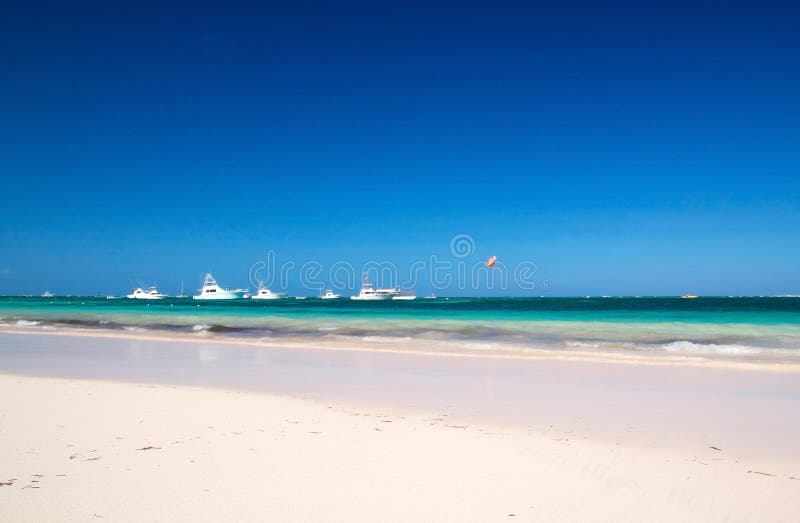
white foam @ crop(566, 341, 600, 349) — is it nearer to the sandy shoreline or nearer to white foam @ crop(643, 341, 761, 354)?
white foam @ crop(643, 341, 761, 354)

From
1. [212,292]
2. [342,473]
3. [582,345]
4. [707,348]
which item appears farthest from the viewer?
[212,292]

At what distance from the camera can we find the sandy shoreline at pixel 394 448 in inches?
162

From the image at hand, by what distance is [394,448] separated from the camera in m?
5.68


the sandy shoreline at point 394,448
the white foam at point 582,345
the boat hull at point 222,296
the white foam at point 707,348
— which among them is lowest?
the white foam at point 707,348

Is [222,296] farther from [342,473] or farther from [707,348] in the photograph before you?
[342,473]

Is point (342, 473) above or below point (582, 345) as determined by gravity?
above

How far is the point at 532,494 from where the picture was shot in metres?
4.41

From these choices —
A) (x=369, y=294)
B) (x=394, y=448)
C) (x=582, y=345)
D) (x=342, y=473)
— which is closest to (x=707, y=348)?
(x=582, y=345)

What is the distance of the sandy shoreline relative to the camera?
411 cm

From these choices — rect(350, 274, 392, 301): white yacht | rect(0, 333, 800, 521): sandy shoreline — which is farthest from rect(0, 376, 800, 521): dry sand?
rect(350, 274, 392, 301): white yacht

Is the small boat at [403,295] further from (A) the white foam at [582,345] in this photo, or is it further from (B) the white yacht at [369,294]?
(A) the white foam at [582,345]

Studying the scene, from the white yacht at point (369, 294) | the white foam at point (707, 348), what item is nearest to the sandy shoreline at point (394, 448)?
the white foam at point (707, 348)

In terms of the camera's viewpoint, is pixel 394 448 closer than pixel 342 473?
No

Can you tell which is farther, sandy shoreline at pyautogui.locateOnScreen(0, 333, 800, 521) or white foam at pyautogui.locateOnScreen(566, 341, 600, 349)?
white foam at pyautogui.locateOnScreen(566, 341, 600, 349)
